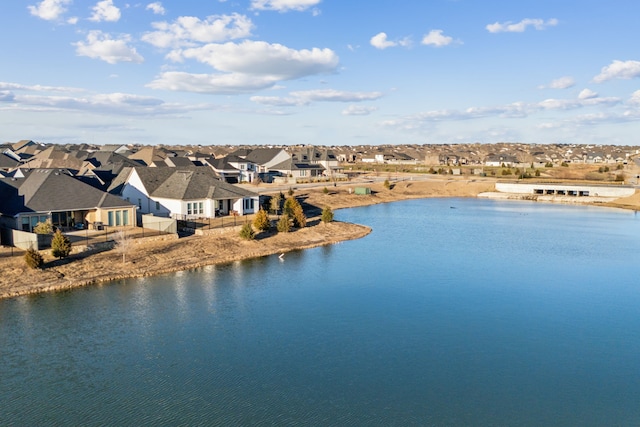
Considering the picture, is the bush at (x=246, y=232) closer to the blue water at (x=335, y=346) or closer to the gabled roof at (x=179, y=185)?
the blue water at (x=335, y=346)

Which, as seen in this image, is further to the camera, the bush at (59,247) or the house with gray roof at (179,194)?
the house with gray roof at (179,194)

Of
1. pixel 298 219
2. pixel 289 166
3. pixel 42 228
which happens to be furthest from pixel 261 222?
pixel 289 166

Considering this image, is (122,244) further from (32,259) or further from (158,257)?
(32,259)

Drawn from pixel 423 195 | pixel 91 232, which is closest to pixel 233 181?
pixel 423 195

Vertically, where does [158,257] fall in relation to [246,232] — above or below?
below

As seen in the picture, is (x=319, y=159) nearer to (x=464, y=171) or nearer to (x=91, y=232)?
(x=464, y=171)

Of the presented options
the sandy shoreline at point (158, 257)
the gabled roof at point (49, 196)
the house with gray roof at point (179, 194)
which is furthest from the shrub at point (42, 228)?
the house with gray roof at point (179, 194)
